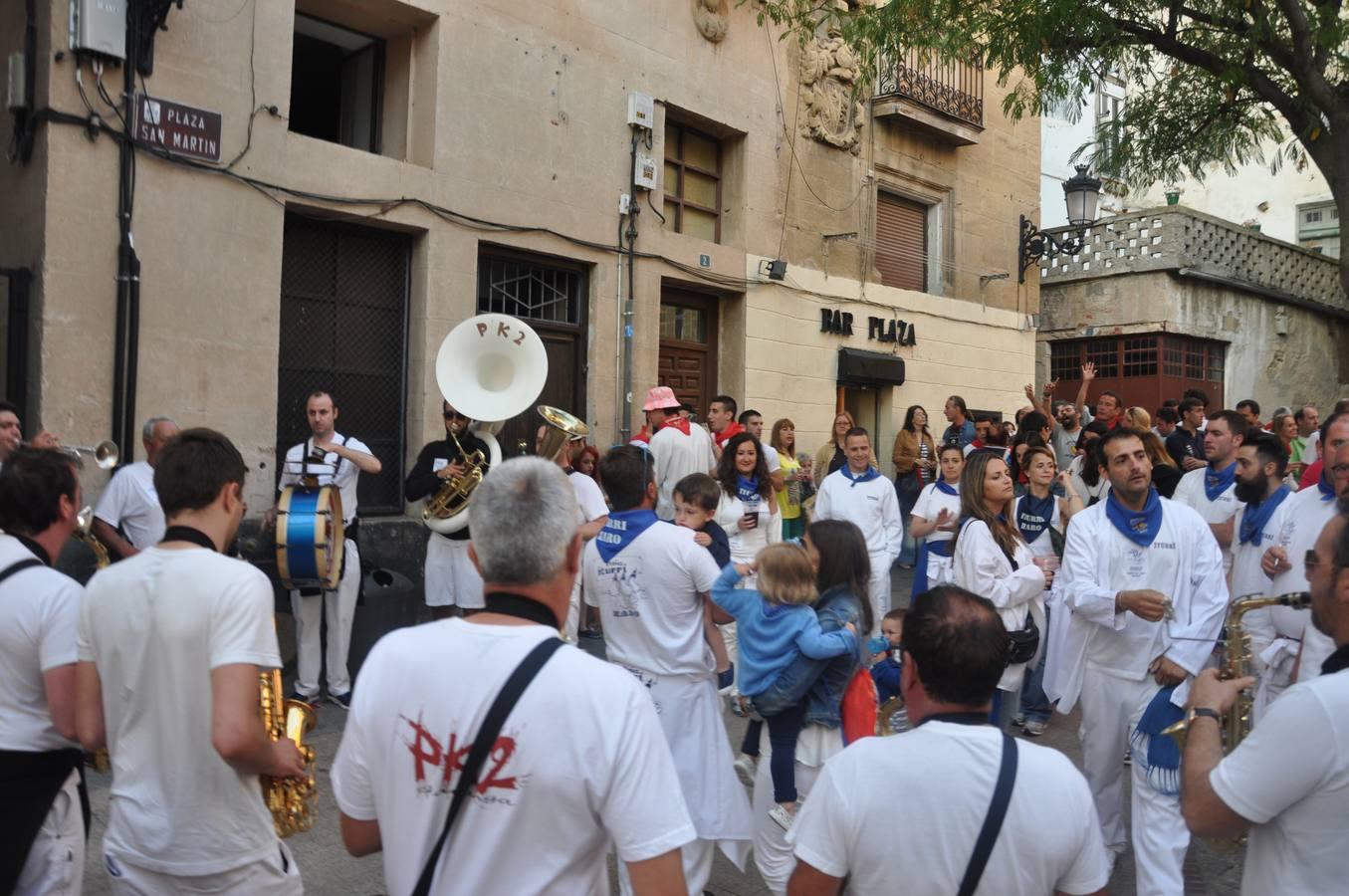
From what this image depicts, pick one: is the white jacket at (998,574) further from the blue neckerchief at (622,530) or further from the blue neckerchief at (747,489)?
the blue neckerchief at (747,489)

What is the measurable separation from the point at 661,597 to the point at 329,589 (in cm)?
342

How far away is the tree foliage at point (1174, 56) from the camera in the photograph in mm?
8500

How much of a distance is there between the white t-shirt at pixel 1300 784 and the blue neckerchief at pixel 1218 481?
4.47m

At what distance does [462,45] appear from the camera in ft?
30.9

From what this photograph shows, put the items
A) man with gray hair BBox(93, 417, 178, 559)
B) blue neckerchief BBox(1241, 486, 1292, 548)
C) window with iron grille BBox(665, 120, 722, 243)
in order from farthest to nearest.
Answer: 1. window with iron grille BBox(665, 120, 722, 243)
2. man with gray hair BBox(93, 417, 178, 559)
3. blue neckerchief BBox(1241, 486, 1292, 548)

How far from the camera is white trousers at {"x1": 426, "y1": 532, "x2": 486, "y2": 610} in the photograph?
7.42 meters

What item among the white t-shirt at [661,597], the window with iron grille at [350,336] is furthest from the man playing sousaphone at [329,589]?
the white t-shirt at [661,597]

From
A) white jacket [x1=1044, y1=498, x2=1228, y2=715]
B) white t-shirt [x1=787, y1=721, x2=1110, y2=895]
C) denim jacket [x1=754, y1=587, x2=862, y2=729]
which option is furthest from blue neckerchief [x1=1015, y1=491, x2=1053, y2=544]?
white t-shirt [x1=787, y1=721, x2=1110, y2=895]

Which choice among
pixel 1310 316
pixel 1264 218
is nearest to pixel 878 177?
pixel 1310 316

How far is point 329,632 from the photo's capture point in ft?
23.3

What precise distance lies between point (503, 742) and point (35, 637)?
158 centimetres

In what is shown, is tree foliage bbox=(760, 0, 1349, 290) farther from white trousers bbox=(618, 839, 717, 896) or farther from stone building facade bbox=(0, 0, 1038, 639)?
white trousers bbox=(618, 839, 717, 896)

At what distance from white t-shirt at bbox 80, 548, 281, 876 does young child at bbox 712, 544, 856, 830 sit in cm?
197

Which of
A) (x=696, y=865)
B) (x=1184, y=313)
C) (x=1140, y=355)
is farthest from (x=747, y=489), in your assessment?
(x=1184, y=313)
